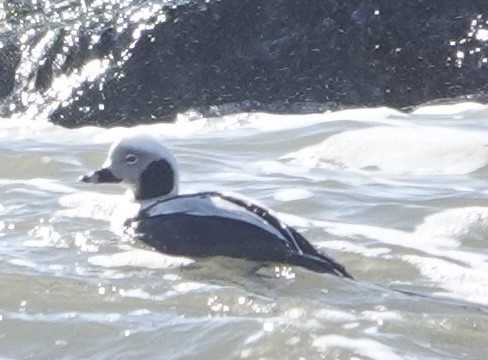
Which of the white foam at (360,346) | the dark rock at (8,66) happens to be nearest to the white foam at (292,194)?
the white foam at (360,346)

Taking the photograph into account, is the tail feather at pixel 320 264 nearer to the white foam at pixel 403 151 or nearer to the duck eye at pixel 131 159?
the duck eye at pixel 131 159

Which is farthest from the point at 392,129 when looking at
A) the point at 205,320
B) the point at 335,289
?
the point at 205,320

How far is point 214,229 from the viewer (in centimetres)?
647

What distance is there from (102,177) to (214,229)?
1.10m

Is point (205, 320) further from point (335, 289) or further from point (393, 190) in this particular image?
point (393, 190)

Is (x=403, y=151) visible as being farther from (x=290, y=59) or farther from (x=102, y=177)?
(x=102, y=177)

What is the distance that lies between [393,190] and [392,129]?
4.07 feet

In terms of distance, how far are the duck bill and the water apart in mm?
189

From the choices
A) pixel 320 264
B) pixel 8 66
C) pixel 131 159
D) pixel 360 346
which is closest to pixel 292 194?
pixel 131 159

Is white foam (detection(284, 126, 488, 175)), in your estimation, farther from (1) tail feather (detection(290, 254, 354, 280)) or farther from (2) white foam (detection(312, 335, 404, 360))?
(2) white foam (detection(312, 335, 404, 360))

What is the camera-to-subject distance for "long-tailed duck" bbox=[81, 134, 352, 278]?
248 inches

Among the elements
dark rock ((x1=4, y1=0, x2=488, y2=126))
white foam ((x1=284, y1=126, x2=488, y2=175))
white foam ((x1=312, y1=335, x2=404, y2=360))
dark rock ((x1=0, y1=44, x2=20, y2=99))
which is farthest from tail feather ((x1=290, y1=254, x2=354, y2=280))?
dark rock ((x1=0, y1=44, x2=20, y2=99))

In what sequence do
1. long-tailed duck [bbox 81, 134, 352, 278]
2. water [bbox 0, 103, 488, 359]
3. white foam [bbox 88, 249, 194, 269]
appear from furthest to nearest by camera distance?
white foam [bbox 88, 249, 194, 269]
long-tailed duck [bbox 81, 134, 352, 278]
water [bbox 0, 103, 488, 359]

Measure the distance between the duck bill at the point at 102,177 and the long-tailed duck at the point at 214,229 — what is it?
7.5 inches
